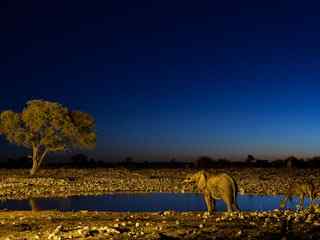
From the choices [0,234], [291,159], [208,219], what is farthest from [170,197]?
[291,159]

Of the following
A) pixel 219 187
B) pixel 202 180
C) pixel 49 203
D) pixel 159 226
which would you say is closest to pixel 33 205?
pixel 49 203

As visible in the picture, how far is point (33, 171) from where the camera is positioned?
5356cm

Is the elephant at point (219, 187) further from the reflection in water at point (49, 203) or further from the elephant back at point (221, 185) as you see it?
the reflection in water at point (49, 203)

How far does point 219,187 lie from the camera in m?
20.4

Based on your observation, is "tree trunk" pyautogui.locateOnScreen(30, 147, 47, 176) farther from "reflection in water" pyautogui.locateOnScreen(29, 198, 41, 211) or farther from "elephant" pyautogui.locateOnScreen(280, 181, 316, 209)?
"elephant" pyautogui.locateOnScreen(280, 181, 316, 209)

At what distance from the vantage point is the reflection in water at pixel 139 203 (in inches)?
1118

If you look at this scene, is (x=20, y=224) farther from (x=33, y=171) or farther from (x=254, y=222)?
(x=33, y=171)

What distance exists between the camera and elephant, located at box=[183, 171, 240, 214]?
66.5 ft

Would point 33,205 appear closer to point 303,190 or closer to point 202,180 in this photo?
point 202,180

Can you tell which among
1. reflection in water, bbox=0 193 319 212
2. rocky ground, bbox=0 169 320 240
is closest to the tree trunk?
reflection in water, bbox=0 193 319 212

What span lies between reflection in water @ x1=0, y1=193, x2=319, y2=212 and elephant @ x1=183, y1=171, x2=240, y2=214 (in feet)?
19.1

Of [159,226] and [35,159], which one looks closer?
[159,226]

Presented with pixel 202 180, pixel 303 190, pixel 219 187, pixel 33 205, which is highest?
pixel 202 180

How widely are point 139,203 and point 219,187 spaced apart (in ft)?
37.9
